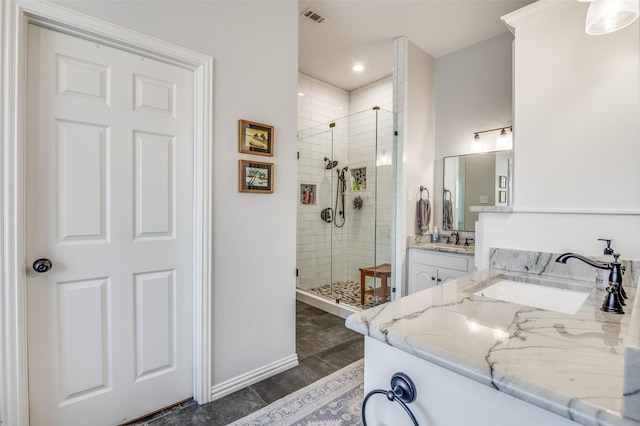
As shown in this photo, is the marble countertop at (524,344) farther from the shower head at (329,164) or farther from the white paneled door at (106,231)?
the shower head at (329,164)

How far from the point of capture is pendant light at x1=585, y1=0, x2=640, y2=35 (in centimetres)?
112


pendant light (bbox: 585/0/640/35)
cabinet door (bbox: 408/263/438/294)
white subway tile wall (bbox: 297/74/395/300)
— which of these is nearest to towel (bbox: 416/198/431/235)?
cabinet door (bbox: 408/263/438/294)

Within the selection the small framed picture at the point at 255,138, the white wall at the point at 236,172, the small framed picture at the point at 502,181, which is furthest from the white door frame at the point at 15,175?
the small framed picture at the point at 502,181

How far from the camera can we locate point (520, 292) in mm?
1392

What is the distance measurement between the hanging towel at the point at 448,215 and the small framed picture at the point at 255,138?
7.17 feet

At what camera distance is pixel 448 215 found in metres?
3.30

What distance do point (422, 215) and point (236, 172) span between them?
7.07 ft

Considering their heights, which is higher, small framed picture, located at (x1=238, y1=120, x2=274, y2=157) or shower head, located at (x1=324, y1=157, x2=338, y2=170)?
shower head, located at (x1=324, y1=157, x2=338, y2=170)

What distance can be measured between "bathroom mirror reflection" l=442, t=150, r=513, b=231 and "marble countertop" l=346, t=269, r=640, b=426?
2.04 m

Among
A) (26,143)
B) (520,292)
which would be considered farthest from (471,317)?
(26,143)

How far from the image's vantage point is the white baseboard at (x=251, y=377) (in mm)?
1804

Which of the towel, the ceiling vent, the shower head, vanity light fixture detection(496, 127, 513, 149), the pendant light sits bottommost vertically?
the towel

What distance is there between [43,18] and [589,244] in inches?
Result: 103

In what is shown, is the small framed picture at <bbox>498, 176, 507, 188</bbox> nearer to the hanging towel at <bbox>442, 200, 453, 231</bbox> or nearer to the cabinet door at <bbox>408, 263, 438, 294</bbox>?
the hanging towel at <bbox>442, 200, 453, 231</bbox>
